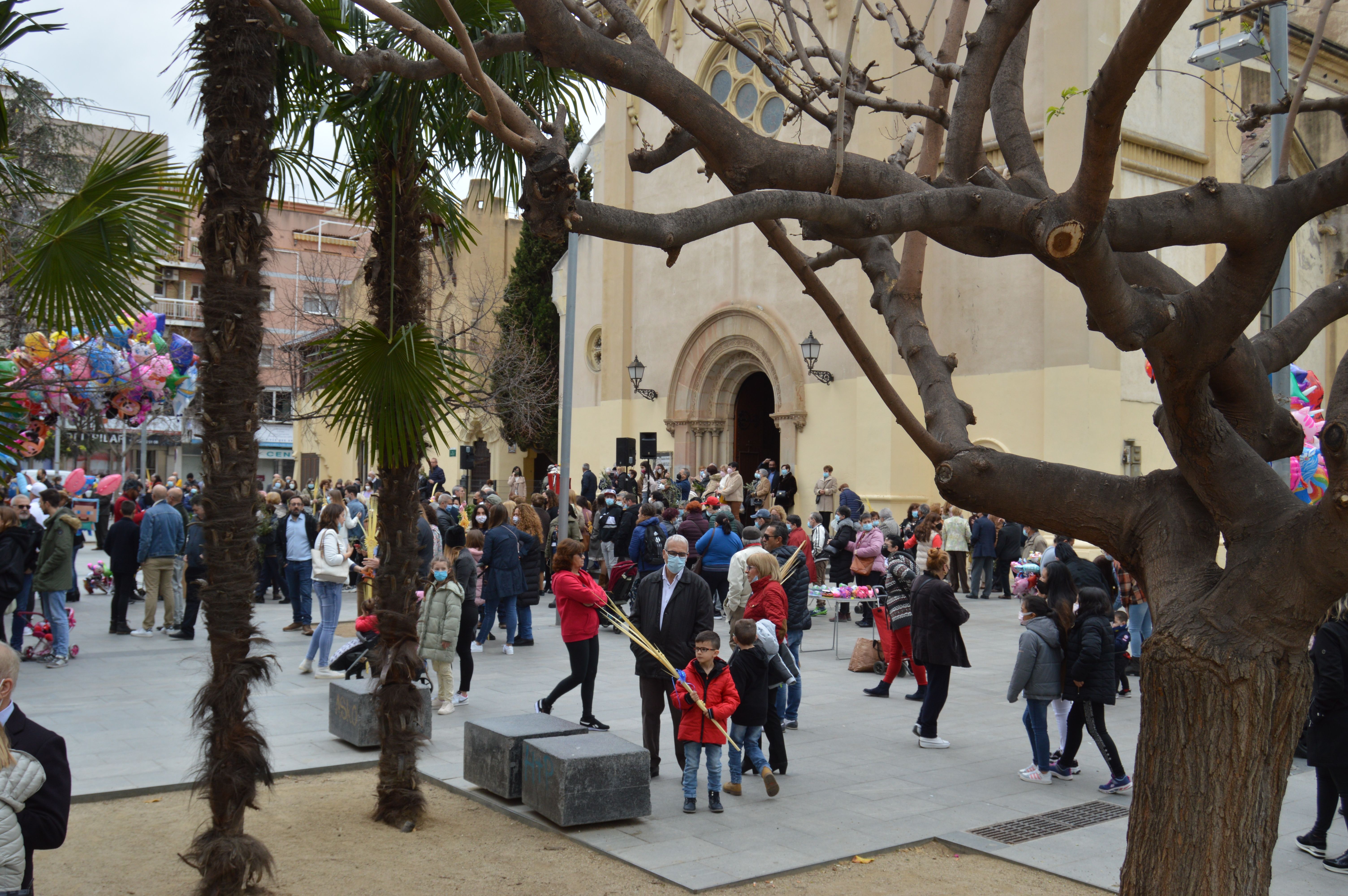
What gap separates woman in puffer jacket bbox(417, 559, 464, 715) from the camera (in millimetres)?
10352

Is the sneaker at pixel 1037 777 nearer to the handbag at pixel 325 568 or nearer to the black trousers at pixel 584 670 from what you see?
the black trousers at pixel 584 670

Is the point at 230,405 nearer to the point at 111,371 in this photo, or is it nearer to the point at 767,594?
the point at 767,594

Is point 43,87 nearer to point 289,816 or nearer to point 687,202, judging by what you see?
point 289,816

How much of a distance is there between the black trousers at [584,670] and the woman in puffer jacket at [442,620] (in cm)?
131

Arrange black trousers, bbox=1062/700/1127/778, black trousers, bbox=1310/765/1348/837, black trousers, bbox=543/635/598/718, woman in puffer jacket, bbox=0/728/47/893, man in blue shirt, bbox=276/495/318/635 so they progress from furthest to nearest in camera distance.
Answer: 1. man in blue shirt, bbox=276/495/318/635
2. black trousers, bbox=543/635/598/718
3. black trousers, bbox=1062/700/1127/778
4. black trousers, bbox=1310/765/1348/837
5. woman in puffer jacket, bbox=0/728/47/893

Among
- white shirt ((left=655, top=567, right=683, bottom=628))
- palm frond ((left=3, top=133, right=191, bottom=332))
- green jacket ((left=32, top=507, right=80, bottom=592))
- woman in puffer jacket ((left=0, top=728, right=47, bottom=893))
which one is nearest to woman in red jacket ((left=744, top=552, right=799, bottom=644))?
white shirt ((left=655, top=567, right=683, bottom=628))

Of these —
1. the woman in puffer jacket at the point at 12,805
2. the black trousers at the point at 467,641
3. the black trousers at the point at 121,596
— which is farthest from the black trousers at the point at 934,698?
the black trousers at the point at 121,596

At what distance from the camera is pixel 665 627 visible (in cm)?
869

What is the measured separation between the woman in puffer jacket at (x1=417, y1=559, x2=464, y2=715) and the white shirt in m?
2.58

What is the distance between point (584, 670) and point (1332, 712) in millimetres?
5639

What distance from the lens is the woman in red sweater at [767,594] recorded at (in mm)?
9305

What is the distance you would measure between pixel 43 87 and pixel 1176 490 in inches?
339

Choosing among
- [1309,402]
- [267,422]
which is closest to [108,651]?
[267,422]

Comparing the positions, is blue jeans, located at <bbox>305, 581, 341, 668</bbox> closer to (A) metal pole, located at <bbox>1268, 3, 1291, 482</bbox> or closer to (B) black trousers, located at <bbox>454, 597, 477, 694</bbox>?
(B) black trousers, located at <bbox>454, 597, 477, 694</bbox>
